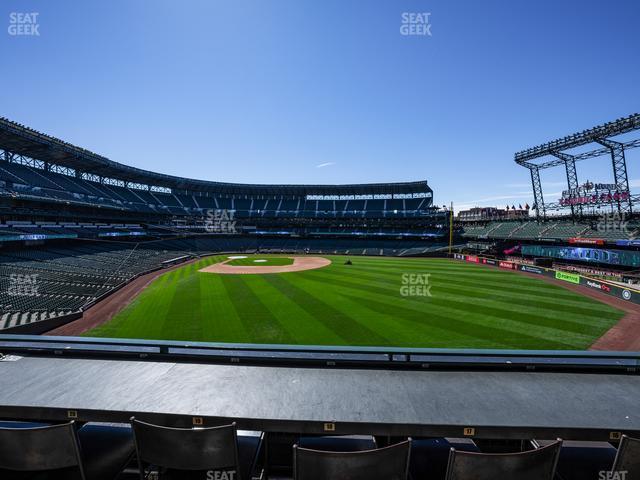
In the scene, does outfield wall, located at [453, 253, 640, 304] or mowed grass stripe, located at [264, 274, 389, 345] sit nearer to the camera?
mowed grass stripe, located at [264, 274, 389, 345]

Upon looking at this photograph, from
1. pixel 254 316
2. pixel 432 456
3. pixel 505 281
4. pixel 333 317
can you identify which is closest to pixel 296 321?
pixel 333 317

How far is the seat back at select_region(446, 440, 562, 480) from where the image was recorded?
3078mm

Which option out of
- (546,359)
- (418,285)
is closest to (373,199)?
(418,285)

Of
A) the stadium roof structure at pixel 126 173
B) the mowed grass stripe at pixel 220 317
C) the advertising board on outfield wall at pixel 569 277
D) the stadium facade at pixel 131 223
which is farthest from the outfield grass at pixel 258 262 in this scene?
the advertising board on outfield wall at pixel 569 277

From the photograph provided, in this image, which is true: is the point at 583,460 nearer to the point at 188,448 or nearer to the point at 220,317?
the point at 188,448

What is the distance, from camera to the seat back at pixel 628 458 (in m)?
3.21

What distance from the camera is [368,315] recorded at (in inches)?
757

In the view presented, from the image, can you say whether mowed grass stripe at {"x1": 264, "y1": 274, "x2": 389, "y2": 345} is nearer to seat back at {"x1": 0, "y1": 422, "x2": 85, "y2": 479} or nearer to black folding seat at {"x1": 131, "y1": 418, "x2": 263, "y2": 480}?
black folding seat at {"x1": 131, "y1": 418, "x2": 263, "y2": 480}

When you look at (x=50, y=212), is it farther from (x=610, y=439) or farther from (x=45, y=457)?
(x=610, y=439)

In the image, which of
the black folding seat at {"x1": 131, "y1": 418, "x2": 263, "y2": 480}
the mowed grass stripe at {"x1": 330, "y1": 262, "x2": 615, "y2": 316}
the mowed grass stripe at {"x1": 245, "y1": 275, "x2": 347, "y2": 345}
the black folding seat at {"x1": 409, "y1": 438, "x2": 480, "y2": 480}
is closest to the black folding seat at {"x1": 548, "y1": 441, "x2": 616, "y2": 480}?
the black folding seat at {"x1": 409, "y1": 438, "x2": 480, "y2": 480}

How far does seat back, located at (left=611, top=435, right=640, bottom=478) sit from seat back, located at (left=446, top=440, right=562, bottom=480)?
0.71 metres

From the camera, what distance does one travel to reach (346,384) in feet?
15.7

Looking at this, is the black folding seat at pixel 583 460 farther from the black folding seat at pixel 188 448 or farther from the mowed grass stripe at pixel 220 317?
the mowed grass stripe at pixel 220 317

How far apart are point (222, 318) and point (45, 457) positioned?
15.7 m
